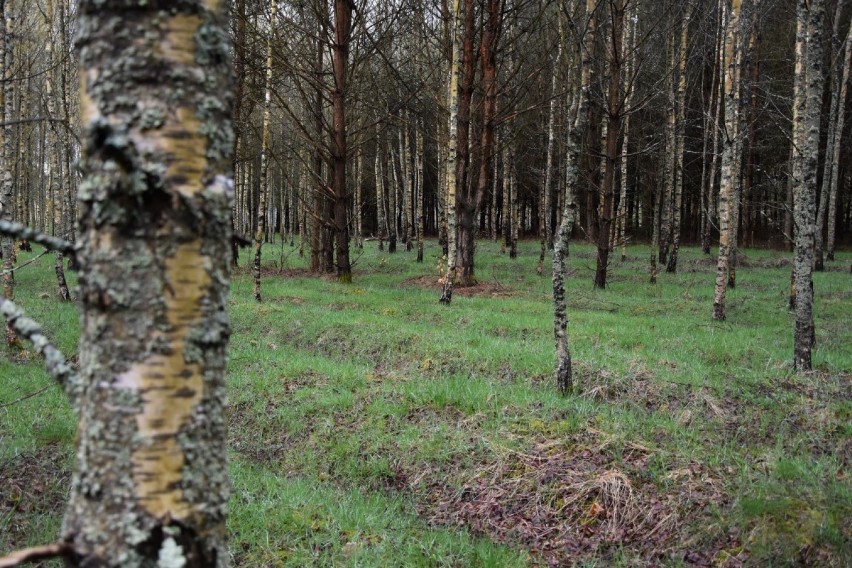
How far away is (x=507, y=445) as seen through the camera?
5422mm

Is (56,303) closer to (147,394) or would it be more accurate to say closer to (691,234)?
(147,394)

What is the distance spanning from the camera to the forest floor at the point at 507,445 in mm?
4168

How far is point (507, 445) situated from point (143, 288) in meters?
4.56

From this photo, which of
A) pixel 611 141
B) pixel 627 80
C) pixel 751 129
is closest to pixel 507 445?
pixel 611 141

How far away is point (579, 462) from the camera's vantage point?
511cm

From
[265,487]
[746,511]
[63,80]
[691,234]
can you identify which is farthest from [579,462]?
[691,234]

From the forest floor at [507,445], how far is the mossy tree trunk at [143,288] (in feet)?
9.38

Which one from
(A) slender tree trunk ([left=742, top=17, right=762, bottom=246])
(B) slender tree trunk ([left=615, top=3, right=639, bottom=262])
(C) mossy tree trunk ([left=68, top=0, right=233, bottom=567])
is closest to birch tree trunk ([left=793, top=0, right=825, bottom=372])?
(A) slender tree trunk ([left=742, top=17, right=762, bottom=246])

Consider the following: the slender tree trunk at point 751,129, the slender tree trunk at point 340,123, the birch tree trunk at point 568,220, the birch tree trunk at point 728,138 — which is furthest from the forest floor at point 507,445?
the slender tree trunk at point 751,129

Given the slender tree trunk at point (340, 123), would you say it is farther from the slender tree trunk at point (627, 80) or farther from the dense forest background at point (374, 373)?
the slender tree trunk at point (627, 80)

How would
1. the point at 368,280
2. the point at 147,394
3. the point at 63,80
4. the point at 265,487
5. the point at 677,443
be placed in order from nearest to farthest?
the point at 147,394, the point at 265,487, the point at 677,443, the point at 63,80, the point at 368,280

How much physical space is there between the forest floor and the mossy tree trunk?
9.38ft

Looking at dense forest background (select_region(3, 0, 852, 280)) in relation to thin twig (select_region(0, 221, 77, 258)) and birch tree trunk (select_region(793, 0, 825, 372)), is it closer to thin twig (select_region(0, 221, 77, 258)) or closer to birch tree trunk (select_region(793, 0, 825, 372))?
birch tree trunk (select_region(793, 0, 825, 372))

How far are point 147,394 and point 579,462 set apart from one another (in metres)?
4.45
